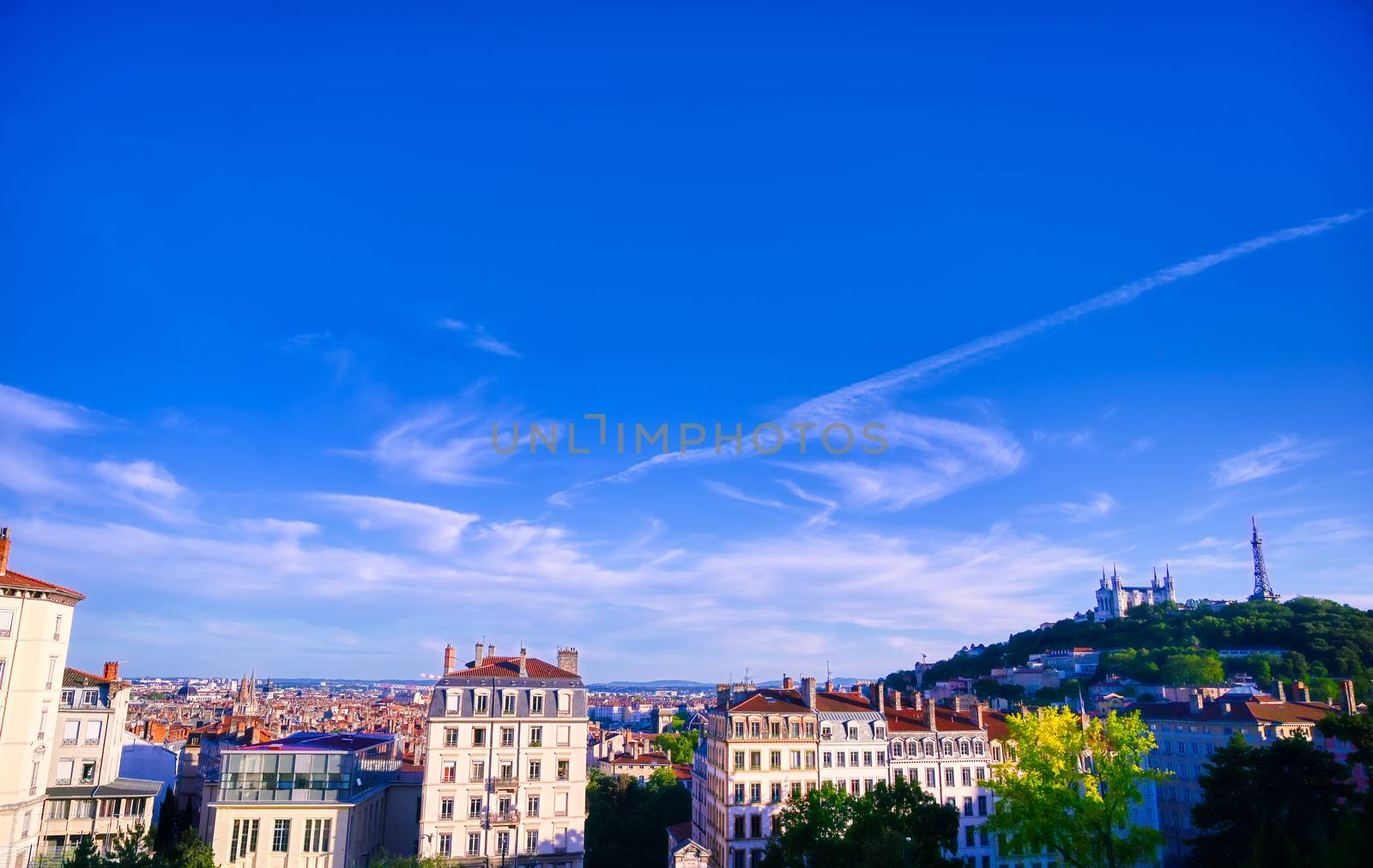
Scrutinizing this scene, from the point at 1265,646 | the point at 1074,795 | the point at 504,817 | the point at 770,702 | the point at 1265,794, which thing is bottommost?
the point at 504,817

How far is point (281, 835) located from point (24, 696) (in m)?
16.3

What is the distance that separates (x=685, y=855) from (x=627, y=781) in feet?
87.7

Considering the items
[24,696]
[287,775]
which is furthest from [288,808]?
[24,696]

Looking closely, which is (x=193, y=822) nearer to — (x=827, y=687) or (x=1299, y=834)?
(x=827, y=687)

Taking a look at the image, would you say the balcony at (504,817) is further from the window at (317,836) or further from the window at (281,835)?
the window at (281,835)

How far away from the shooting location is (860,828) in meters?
46.3

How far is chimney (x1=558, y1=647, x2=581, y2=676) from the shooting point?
66625 millimetres

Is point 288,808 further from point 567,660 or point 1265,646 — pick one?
point 1265,646

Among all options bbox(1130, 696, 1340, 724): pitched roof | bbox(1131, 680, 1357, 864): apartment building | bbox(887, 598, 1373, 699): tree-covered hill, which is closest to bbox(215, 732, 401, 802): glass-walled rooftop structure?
bbox(1130, 696, 1340, 724): pitched roof

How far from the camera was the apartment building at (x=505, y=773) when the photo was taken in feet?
187

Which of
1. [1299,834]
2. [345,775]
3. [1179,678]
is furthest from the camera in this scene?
[1179,678]

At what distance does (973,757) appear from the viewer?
71.7 meters

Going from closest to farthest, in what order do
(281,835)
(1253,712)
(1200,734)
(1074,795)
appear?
(1074,795) < (281,835) < (1253,712) < (1200,734)

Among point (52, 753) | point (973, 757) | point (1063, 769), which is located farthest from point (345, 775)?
point (973, 757)
